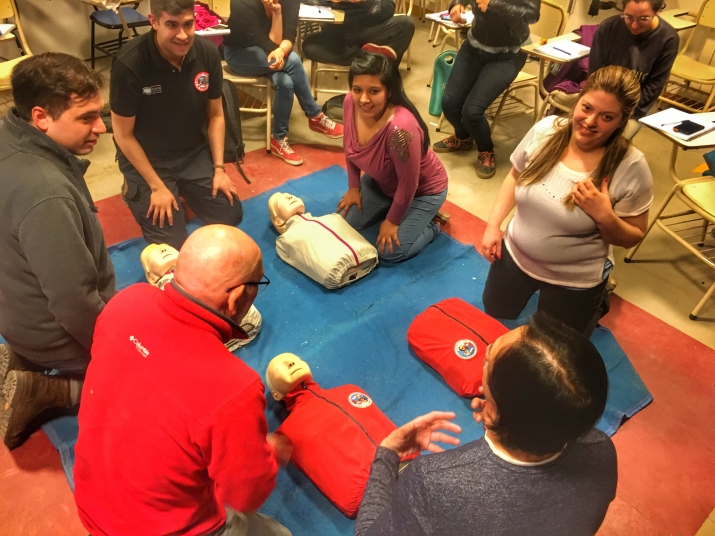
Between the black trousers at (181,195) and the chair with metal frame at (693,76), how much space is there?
364 cm

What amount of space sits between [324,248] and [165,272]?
76cm

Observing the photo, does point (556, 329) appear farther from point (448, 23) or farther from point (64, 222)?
point (448, 23)

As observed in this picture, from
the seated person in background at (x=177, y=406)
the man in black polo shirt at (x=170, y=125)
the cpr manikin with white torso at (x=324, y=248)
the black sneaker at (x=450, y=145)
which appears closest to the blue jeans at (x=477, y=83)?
the black sneaker at (x=450, y=145)

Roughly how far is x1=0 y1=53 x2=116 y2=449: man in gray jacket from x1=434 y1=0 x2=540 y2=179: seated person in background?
8.37 feet

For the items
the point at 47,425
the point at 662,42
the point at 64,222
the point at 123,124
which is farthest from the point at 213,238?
the point at 662,42

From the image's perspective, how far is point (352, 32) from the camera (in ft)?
13.8

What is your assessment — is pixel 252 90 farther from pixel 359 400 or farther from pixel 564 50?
pixel 359 400

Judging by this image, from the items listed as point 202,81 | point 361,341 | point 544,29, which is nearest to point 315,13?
point 202,81

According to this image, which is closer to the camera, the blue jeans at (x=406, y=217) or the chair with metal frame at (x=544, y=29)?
the blue jeans at (x=406, y=217)

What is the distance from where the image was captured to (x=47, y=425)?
1.96m

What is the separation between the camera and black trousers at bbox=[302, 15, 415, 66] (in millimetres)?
4156

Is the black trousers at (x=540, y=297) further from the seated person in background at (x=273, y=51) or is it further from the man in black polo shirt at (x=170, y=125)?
the seated person in background at (x=273, y=51)

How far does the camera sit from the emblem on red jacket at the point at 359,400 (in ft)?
6.23

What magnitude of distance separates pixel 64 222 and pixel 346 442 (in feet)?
3.70
